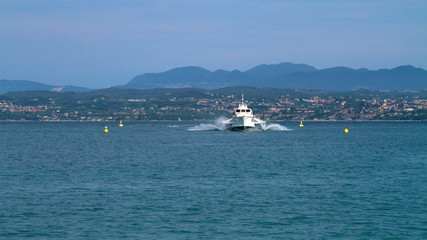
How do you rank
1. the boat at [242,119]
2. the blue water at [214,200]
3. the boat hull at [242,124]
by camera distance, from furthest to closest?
the boat hull at [242,124], the boat at [242,119], the blue water at [214,200]

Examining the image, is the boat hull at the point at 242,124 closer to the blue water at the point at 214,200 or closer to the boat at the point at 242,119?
the boat at the point at 242,119

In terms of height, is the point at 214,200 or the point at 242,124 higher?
the point at 214,200

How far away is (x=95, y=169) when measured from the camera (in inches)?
2406

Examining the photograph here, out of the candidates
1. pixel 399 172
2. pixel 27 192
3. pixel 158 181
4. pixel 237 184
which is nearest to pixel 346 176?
pixel 399 172

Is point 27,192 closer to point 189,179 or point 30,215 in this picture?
point 30,215

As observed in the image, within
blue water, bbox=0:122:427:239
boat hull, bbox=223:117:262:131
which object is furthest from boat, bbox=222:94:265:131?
blue water, bbox=0:122:427:239

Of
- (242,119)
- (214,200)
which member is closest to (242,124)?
(242,119)

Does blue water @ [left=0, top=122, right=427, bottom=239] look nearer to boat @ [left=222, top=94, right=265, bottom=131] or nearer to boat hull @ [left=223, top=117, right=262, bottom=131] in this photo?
boat @ [left=222, top=94, right=265, bottom=131]

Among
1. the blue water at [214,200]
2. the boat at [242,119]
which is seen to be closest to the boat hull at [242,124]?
the boat at [242,119]

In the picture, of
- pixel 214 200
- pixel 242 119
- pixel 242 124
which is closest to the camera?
pixel 214 200

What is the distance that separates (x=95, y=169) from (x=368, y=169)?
2812cm

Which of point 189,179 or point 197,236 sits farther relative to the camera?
point 189,179

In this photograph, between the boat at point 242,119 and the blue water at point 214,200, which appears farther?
the boat at point 242,119

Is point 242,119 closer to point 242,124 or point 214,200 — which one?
point 242,124
